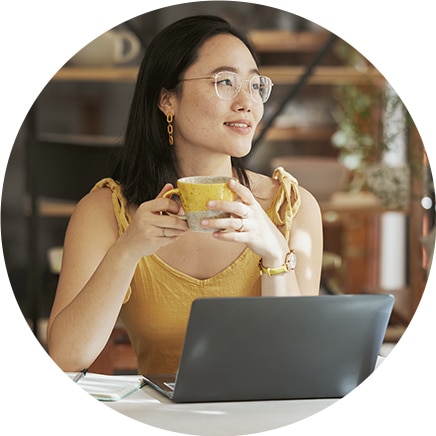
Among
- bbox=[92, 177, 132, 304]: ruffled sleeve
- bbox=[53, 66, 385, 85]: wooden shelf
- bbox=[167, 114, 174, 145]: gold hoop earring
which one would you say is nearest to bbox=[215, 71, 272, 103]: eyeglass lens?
bbox=[167, 114, 174, 145]: gold hoop earring

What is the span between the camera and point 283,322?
0.95 meters

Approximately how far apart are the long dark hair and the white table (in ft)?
1.25

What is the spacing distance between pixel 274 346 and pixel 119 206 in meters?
0.39

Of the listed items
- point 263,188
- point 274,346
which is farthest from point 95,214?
point 274,346

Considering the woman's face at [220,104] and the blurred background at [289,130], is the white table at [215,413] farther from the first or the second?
the blurred background at [289,130]

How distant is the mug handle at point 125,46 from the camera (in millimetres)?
3053

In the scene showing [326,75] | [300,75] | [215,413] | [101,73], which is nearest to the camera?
[215,413]

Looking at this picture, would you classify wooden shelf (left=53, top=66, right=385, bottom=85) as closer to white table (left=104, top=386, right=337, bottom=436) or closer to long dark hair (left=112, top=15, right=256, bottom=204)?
long dark hair (left=112, top=15, right=256, bottom=204)

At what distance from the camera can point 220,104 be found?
1.22m

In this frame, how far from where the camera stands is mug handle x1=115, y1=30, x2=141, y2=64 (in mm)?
3053

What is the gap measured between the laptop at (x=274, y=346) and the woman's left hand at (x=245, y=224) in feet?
0.32

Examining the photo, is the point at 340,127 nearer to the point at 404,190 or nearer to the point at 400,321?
the point at 404,190

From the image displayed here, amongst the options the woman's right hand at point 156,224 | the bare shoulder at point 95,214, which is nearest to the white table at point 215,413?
the woman's right hand at point 156,224

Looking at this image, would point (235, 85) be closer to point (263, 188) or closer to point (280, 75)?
point (263, 188)
